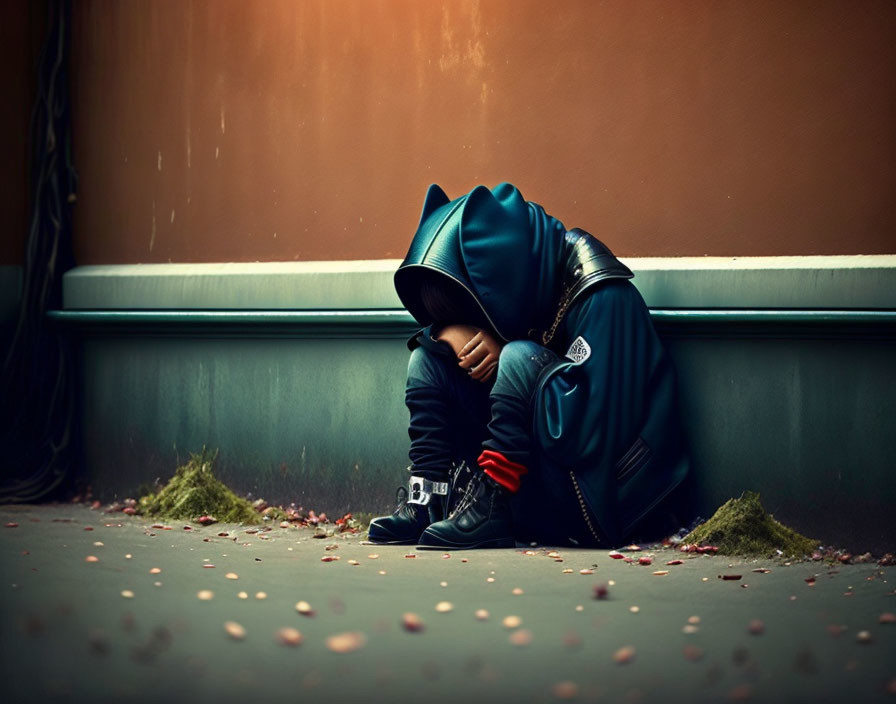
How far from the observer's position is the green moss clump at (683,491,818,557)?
14.6 feet

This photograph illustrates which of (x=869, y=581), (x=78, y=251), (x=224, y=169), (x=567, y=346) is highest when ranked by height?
(x=224, y=169)

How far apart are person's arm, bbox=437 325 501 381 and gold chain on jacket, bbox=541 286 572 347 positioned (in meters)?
0.22

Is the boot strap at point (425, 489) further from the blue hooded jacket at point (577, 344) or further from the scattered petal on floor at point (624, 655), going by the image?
the scattered petal on floor at point (624, 655)

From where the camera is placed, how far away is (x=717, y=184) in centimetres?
491

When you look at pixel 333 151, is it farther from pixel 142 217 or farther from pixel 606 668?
pixel 606 668

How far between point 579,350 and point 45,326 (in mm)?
3241

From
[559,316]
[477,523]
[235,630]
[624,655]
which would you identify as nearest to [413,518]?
[477,523]

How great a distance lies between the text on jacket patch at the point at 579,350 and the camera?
452 cm

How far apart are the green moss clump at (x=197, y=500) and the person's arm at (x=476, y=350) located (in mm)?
1433

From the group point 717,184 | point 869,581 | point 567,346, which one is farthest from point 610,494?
point 717,184

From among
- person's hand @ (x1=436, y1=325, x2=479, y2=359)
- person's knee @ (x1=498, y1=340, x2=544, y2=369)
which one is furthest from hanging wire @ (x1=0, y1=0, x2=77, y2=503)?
person's knee @ (x1=498, y1=340, x2=544, y2=369)

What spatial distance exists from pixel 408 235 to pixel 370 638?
2.91m

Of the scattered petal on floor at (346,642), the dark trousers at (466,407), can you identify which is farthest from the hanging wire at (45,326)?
the scattered petal on floor at (346,642)

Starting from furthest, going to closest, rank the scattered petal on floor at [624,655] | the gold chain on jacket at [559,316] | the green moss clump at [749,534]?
the gold chain on jacket at [559,316] → the green moss clump at [749,534] → the scattered petal on floor at [624,655]
